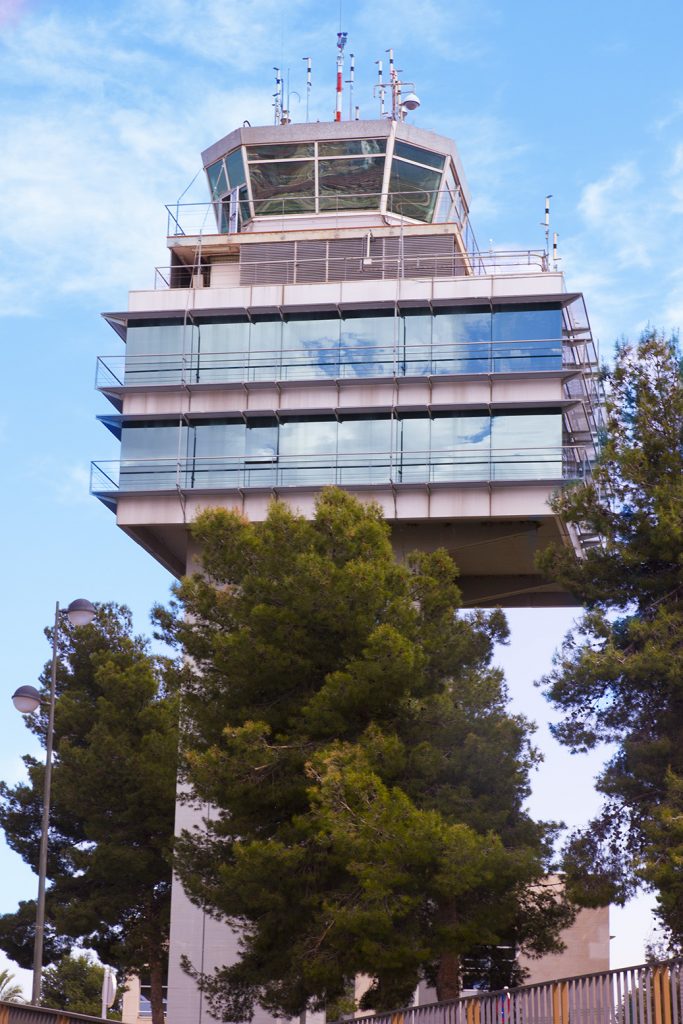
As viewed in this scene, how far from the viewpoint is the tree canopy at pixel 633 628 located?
94.9 feet

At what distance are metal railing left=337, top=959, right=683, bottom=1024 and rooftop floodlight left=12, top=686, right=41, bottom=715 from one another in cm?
1269

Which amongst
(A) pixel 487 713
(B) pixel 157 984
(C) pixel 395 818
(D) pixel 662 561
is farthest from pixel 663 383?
(B) pixel 157 984

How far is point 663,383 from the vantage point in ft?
102

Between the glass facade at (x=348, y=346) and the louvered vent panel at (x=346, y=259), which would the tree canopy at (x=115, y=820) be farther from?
the louvered vent panel at (x=346, y=259)

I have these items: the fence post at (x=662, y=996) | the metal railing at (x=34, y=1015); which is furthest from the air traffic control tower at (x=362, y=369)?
the fence post at (x=662, y=996)

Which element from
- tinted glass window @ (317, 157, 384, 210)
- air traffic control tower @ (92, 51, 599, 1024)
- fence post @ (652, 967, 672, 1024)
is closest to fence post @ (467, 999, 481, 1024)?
fence post @ (652, 967, 672, 1024)

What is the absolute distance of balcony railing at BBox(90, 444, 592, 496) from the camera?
45.1 m

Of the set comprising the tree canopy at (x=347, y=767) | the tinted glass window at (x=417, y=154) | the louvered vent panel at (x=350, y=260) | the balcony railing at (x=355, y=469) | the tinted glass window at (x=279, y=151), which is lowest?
the tree canopy at (x=347, y=767)

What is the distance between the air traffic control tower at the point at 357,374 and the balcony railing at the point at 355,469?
0.18ft

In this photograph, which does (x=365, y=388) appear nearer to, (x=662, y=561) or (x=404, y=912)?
(x=662, y=561)

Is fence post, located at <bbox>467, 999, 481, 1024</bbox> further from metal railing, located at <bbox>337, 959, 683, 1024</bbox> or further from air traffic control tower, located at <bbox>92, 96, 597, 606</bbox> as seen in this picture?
air traffic control tower, located at <bbox>92, 96, 597, 606</bbox>

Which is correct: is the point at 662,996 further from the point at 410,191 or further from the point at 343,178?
the point at 343,178

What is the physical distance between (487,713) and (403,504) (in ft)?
46.0

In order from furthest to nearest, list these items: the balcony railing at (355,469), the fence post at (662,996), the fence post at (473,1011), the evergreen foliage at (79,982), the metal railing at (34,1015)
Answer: the evergreen foliage at (79,982) < the balcony railing at (355,469) < the metal railing at (34,1015) < the fence post at (473,1011) < the fence post at (662,996)
